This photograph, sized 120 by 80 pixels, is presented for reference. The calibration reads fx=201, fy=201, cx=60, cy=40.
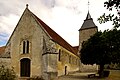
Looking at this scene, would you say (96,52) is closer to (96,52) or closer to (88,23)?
(96,52)

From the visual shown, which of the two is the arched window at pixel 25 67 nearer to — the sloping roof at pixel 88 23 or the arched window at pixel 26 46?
the arched window at pixel 26 46

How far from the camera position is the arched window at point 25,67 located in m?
31.4

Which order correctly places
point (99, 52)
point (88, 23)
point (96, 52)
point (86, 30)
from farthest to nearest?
point (88, 23)
point (86, 30)
point (96, 52)
point (99, 52)

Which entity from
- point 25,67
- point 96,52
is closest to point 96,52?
point 96,52

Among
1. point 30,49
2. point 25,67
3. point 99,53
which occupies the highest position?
point 30,49

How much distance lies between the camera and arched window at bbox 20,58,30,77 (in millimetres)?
31377

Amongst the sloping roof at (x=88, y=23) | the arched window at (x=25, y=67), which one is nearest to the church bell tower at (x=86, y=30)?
the sloping roof at (x=88, y=23)

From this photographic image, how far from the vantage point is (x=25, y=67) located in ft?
104

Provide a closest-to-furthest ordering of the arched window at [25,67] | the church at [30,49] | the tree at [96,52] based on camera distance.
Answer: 1. the church at [30,49]
2. the tree at [96,52]
3. the arched window at [25,67]

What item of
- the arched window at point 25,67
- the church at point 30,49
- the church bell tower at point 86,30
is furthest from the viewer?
the church bell tower at point 86,30

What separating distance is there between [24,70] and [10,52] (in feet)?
13.6

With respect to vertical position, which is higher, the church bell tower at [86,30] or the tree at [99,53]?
the church bell tower at [86,30]

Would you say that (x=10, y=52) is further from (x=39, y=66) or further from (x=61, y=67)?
(x=61, y=67)

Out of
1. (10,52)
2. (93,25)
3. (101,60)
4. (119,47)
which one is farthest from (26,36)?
(93,25)
